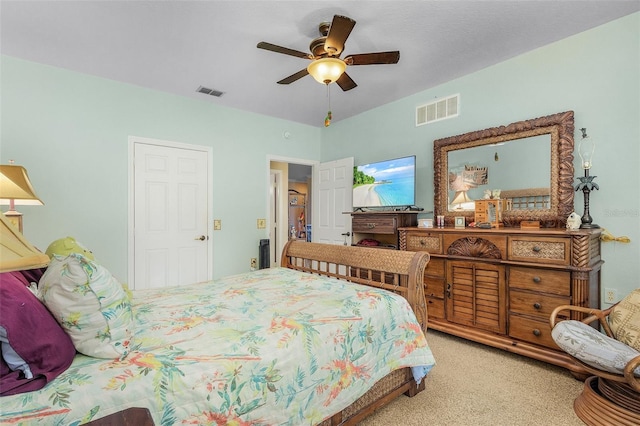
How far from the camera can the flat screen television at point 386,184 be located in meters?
3.54

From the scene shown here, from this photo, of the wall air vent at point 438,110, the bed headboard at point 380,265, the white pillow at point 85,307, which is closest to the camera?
the white pillow at point 85,307

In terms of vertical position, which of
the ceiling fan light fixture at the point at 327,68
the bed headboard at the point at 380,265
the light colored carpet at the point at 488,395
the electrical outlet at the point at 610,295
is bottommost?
the light colored carpet at the point at 488,395

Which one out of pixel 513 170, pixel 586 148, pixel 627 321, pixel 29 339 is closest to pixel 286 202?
pixel 513 170

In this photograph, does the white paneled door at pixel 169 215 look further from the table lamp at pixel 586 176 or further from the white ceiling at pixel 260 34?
the table lamp at pixel 586 176

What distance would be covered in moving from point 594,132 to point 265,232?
3819 millimetres

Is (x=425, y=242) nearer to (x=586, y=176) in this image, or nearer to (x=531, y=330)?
(x=531, y=330)

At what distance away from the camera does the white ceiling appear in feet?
7.20

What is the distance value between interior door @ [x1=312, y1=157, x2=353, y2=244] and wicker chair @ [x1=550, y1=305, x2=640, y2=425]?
2.67 meters

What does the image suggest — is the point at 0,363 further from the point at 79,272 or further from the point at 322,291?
the point at 322,291

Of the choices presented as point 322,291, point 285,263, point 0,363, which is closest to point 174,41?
point 285,263

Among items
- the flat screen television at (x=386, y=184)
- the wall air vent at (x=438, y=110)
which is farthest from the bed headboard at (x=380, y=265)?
the wall air vent at (x=438, y=110)

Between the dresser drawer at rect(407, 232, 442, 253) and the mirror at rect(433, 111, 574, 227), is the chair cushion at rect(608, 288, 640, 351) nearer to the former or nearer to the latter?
the mirror at rect(433, 111, 574, 227)

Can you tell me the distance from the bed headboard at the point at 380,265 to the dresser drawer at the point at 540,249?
1.06 metres

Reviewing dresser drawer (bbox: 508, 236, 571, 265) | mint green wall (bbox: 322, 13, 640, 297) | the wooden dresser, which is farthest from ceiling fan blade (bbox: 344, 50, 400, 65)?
dresser drawer (bbox: 508, 236, 571, 265)
